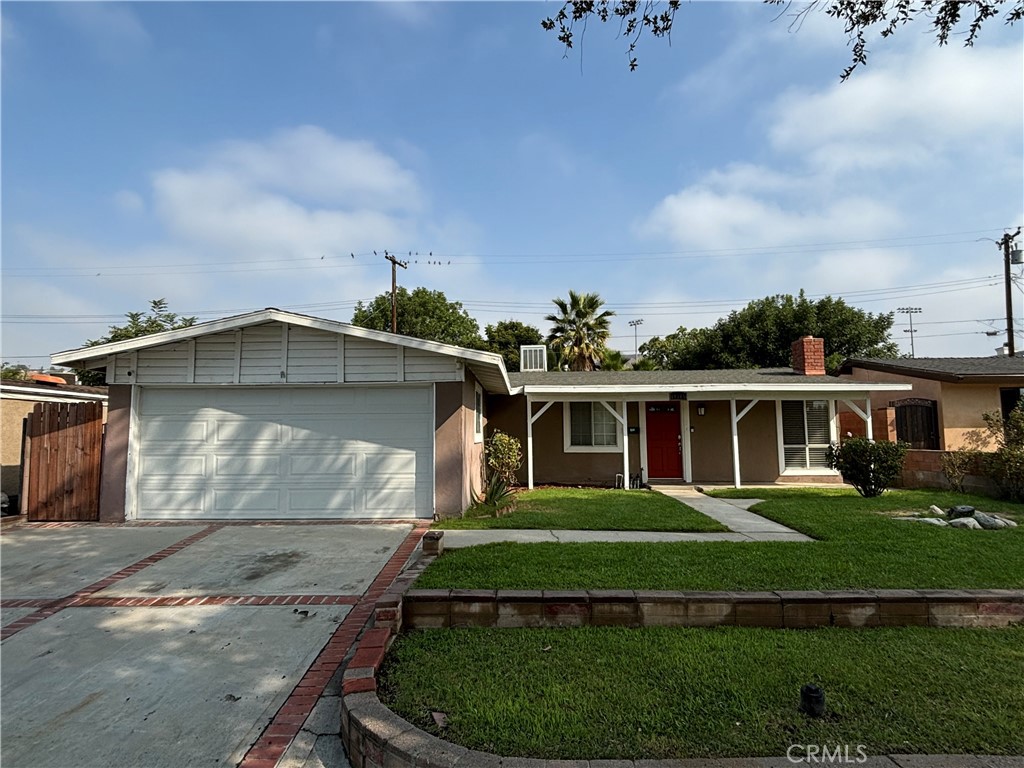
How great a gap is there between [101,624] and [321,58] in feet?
23.8

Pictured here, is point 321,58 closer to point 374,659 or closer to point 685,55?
point 685,55

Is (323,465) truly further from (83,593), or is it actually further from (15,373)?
(15,373)

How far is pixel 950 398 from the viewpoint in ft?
42.0

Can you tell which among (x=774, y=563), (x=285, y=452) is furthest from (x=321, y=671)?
(x=285, y=452)

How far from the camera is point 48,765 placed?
2451 millimetres

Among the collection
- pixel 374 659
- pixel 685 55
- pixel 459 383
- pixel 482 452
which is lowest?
pixel 374 659

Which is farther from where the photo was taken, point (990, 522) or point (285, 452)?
point (285, 452)

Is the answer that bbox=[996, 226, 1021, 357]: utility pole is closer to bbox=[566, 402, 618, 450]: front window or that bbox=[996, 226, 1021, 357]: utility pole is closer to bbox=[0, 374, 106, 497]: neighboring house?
bbox=[566, 402, 618, 450]: front window

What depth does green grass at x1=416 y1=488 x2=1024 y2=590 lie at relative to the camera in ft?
13.9

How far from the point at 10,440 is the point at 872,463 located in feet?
52.7

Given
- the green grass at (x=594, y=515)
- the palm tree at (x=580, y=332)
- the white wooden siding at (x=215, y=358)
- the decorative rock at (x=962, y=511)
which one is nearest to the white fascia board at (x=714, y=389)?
the green grass at (x=594, y=515)

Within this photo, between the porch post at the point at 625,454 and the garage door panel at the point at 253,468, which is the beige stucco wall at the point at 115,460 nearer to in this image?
the garage door panel at the point at 253,468

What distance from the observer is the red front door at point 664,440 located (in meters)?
12.8

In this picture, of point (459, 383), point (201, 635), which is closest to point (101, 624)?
point (201, 635)
